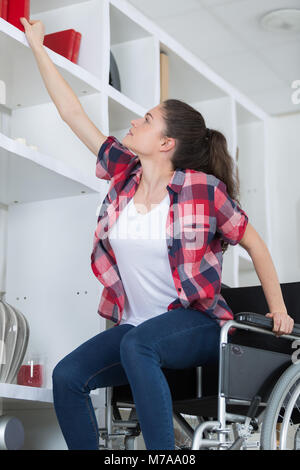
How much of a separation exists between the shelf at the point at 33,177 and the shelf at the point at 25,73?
1.04 ft

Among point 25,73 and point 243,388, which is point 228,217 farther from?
point 25,73

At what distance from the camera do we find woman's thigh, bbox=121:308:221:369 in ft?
5.48

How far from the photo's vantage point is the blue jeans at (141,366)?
159 cm

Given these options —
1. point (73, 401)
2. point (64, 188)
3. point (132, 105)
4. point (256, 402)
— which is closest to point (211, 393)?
point (256, 402)

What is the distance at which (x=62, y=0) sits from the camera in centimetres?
266

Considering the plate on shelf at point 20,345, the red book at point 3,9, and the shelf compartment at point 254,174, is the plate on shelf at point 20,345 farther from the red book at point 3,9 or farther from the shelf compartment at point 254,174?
the shelf compartment at point 254,174

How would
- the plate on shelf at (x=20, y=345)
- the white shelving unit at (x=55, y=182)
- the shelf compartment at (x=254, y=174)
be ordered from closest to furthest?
1. the plate on shelf at (x=20, y=345)
2. the white shelving unit at (x=55, y=182)
3. the shelf compartment at (x=254, y=174)

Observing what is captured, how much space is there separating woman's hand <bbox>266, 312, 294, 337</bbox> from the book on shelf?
1262mm

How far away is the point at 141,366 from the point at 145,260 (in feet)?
1.04

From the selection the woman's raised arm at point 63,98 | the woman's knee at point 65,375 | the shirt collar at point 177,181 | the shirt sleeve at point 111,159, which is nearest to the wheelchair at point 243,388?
the woman's knee at point 65,375

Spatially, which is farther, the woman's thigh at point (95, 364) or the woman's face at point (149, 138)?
the woman's face at point (149, 138)

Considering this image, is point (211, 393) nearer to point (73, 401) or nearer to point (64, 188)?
point (73, 401)

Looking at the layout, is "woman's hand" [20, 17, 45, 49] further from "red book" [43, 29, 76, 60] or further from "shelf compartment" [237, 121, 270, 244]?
"shelf compartment" [237, 121, 270, 244]
